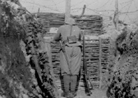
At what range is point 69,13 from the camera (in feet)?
20.9

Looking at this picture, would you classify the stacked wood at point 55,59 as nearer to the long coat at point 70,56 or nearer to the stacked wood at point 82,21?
the stacked wood at point 82,21

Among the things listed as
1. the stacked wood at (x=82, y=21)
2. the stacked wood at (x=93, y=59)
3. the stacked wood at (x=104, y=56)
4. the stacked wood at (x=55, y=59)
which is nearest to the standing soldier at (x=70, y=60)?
the stacked wood at (x=55, y=59)

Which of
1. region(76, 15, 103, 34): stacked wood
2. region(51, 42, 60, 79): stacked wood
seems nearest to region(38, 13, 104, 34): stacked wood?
region(76, 15, 103, 34): stacked wood

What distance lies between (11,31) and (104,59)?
100 inches

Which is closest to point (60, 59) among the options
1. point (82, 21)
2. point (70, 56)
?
point (70, 56)

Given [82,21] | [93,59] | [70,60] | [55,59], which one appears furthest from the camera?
[82,21]

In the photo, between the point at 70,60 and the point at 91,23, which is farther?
the point at 91,23

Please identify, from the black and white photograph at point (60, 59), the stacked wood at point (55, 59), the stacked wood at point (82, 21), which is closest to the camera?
the black and white photograph at point (60, 59)

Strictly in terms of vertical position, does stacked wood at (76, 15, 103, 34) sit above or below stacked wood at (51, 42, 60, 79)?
above

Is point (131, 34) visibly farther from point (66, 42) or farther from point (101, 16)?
point (101, 16)

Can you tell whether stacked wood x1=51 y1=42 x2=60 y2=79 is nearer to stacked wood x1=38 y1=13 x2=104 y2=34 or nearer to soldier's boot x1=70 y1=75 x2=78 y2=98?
stacked wood x1=38 y1=13 x2=104 y2=34

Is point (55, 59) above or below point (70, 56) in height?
below

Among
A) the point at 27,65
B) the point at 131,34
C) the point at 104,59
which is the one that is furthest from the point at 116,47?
the point at 27,65

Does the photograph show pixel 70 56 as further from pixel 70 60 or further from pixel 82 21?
pixel 82 21
